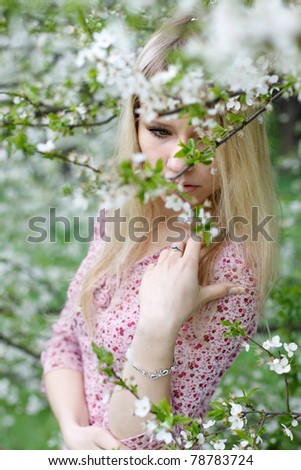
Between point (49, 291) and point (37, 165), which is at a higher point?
point (37, 165)

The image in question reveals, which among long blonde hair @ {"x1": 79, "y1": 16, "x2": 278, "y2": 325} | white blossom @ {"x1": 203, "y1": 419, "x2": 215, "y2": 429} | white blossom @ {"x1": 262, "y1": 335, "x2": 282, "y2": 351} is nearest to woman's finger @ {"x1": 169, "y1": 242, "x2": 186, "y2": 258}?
long blonde hair @ {"x1": 79, "y1": 16, "x2": 278, "y2": 325}

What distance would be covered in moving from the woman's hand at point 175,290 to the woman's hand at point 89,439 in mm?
429

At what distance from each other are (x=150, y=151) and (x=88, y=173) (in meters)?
0.20

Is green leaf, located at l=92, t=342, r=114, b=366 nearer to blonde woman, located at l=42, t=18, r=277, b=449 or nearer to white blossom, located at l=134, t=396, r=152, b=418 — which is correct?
A: white blossom, located at l=134, t=396, r=152, b=418

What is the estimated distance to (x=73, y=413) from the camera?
218 cm

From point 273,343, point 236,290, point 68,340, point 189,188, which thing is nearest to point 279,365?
point 273,343

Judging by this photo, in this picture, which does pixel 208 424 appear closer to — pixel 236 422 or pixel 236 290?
pixel 236 422

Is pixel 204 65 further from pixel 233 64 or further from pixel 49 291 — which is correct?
pixel 49 291

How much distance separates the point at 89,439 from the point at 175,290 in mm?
643

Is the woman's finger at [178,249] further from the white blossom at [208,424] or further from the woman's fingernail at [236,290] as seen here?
the white blossom at [208,424]

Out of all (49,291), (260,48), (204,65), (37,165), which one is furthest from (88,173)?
(37,165)

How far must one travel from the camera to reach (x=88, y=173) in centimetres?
187

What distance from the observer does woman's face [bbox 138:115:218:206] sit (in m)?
1.80
